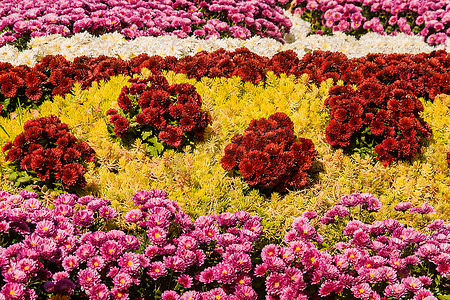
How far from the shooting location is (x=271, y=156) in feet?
12.3

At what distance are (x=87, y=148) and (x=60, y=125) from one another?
1.26 feet

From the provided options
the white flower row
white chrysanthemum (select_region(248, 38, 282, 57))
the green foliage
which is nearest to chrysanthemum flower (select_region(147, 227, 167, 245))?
the green foliage

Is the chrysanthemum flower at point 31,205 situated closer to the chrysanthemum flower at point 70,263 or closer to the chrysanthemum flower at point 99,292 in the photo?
the chrysanthemum flower at point 70,263

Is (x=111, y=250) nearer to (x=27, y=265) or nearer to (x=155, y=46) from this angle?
(x=27, y=265)

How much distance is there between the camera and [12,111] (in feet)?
15.7

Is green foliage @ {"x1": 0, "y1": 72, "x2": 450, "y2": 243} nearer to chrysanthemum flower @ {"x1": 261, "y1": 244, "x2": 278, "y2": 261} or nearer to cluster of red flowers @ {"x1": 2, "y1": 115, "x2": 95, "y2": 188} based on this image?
cluster of red flowers @ {"x1": 2, "y1": 115, "x2": 95, "y2": 188}

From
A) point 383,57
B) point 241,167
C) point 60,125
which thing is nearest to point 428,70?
point 383,57

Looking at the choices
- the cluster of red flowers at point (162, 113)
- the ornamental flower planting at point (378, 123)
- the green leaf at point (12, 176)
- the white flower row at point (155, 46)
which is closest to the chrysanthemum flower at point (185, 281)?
the cluster of red flowers at point (162, 113)

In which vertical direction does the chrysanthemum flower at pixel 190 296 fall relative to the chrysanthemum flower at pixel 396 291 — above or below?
below

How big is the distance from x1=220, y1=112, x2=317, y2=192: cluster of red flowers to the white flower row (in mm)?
2642

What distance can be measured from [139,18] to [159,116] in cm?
397

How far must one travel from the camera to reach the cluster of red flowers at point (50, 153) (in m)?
3.56

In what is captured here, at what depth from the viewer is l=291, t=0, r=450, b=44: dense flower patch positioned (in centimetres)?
880

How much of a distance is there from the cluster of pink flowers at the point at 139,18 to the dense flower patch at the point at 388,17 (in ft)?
5.93
